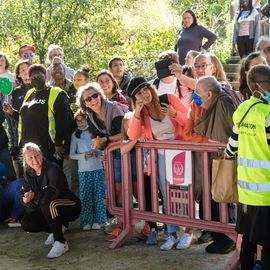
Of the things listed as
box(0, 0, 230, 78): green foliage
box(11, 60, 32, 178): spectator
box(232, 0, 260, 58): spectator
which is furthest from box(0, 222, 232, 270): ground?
box(0, 0, 230, 78): green foliage

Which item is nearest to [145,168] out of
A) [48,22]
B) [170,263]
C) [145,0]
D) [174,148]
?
[174,148]

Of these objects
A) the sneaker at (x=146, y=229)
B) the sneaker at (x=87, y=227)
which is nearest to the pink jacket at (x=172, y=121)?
the sneaker at (x=146, y=229)

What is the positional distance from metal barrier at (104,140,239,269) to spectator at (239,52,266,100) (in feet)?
2.00

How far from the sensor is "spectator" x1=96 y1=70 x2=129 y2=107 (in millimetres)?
7008

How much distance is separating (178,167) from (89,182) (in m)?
1.57

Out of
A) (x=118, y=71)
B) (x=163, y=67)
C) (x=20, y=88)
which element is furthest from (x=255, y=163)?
(x=20, y=88)

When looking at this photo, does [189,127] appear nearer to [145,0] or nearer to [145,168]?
[145,168]

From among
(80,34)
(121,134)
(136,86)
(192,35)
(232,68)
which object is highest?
(80,34)

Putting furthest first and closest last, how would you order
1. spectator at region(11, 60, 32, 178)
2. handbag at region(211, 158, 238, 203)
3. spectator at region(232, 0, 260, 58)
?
1. spectator at region(232, 0, 260, 58)
2. spectator at region(11, 60, 32, 178)
3. handbag at region(211, 158, 238, 203)

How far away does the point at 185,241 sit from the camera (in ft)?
20.3

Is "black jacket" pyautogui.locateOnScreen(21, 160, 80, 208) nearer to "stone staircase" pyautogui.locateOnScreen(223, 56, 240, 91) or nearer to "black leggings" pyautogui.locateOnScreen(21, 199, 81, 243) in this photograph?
"black leggings" pyautogui.locateOnScreen(21, 199, 81, 243)

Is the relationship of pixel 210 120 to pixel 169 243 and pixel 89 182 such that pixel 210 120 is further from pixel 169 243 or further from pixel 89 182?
pixel 89 182

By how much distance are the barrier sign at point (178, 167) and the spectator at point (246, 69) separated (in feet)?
3.09

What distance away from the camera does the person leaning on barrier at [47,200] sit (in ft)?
21.3
